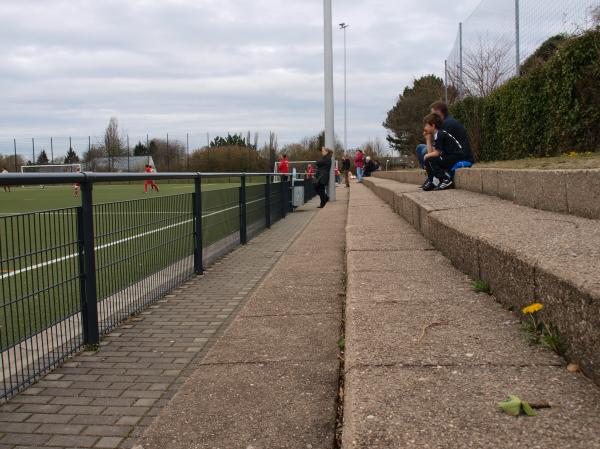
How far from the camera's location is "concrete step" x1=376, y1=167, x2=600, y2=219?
4133 millimetres

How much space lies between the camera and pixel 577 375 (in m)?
2.10

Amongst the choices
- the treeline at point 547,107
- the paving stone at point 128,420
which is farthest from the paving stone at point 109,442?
the treeline at point 547,107

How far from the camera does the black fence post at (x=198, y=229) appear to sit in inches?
272

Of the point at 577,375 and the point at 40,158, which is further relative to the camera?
the point at 40,158

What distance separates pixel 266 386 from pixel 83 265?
1.96m

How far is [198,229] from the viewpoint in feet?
22.9

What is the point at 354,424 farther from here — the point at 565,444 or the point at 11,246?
the point at 11,246

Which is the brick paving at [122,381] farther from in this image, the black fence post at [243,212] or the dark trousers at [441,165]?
the dark trousers at [441,165]

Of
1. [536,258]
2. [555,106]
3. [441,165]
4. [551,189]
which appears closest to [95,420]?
[536,258]

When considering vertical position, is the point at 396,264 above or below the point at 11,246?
below

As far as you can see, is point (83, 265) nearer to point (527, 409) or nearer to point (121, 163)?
point (527, 409)

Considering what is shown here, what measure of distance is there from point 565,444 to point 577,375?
524 millimetres

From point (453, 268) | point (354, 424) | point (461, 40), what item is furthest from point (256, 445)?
point (461, 40)

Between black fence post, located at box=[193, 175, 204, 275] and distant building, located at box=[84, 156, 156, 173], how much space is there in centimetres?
5148
